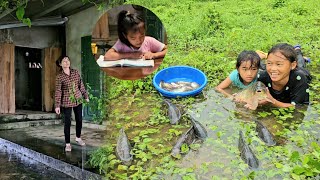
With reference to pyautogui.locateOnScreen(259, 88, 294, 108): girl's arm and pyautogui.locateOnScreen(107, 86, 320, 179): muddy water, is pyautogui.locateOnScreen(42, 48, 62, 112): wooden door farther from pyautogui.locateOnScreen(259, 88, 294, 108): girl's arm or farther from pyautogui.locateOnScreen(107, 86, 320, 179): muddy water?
pyautogui.locateOnScreen(259, 88, 294, 108): girl's arm

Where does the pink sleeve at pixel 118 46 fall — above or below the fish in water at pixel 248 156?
above

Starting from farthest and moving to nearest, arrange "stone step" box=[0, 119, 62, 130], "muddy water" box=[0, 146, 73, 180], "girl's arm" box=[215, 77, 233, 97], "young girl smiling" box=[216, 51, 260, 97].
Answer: "stone step" box=[0, 119, 62, 130] → "muddy water" box=[0, 146, 73, 180] → "girl's arm" box=[215, 77, 233, 97] → "young girl smiling" box=[216, 51, 260, 97]

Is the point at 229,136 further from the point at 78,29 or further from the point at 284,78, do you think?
the point at 78,29

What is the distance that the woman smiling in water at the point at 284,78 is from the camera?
2.85 metres

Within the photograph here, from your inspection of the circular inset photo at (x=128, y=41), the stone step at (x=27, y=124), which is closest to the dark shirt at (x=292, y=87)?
the circular inset photo at (x=128, y=41)

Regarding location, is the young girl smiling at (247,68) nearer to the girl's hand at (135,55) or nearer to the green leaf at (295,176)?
the green leaf at (295,176)

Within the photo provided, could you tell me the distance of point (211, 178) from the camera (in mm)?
2395

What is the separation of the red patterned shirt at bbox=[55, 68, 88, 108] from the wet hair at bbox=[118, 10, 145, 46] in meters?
1.00

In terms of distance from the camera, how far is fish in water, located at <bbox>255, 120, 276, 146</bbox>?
2799 millimetres

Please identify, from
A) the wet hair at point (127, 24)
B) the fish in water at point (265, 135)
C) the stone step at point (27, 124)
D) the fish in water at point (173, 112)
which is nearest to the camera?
the wet hair at point (127, 24)

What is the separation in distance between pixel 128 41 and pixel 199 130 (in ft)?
3.17

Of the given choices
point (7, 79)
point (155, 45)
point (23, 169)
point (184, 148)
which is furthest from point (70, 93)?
point (7, 79)

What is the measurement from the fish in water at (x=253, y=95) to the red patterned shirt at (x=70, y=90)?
1.14 m

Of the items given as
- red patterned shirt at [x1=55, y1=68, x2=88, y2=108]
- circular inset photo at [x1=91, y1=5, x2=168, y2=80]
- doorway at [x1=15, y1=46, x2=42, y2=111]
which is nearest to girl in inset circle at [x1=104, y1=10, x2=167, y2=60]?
circular inset photo at [x1=91, y1=5, x2=168, y2=80]
